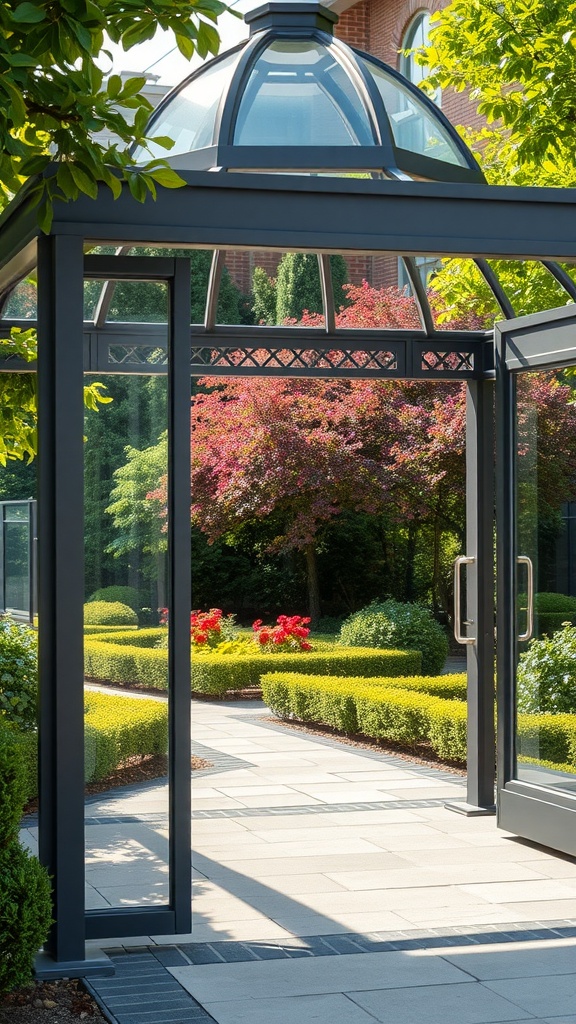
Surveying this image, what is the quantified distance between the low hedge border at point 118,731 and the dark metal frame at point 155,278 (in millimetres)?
85

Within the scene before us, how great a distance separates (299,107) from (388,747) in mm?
6101

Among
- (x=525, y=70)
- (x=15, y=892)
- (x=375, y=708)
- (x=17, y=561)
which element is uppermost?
(x=525, y=70)

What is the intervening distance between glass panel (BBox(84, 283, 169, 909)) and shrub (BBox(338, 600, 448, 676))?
9.65m

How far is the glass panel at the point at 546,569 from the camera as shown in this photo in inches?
259

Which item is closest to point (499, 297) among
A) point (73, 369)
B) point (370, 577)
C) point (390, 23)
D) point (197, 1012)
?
point (73, 369)

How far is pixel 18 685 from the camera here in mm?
7914

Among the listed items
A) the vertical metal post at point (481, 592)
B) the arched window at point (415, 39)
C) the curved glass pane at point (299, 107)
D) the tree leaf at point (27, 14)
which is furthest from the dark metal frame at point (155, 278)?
the arched window at point (415, 39)

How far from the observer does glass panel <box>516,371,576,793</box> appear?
6582mm

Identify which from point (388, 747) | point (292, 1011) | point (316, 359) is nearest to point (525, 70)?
point (316, 359)

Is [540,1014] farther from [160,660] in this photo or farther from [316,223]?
[316,223]

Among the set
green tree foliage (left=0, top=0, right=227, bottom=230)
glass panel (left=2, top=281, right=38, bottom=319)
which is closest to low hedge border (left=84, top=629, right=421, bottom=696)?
glass panel (left=2, top=281, right=38, bottom=319)

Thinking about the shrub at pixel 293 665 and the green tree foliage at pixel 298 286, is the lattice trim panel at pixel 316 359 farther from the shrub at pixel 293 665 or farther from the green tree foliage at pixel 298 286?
the green tree foliage at pixel 298 286

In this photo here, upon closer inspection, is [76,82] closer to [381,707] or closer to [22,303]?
[22,303]

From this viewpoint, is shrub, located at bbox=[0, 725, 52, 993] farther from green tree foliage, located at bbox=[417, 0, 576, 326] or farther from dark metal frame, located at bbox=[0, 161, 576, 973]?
green tree foliage, located at bbox=[417, 0, 576, 326]
